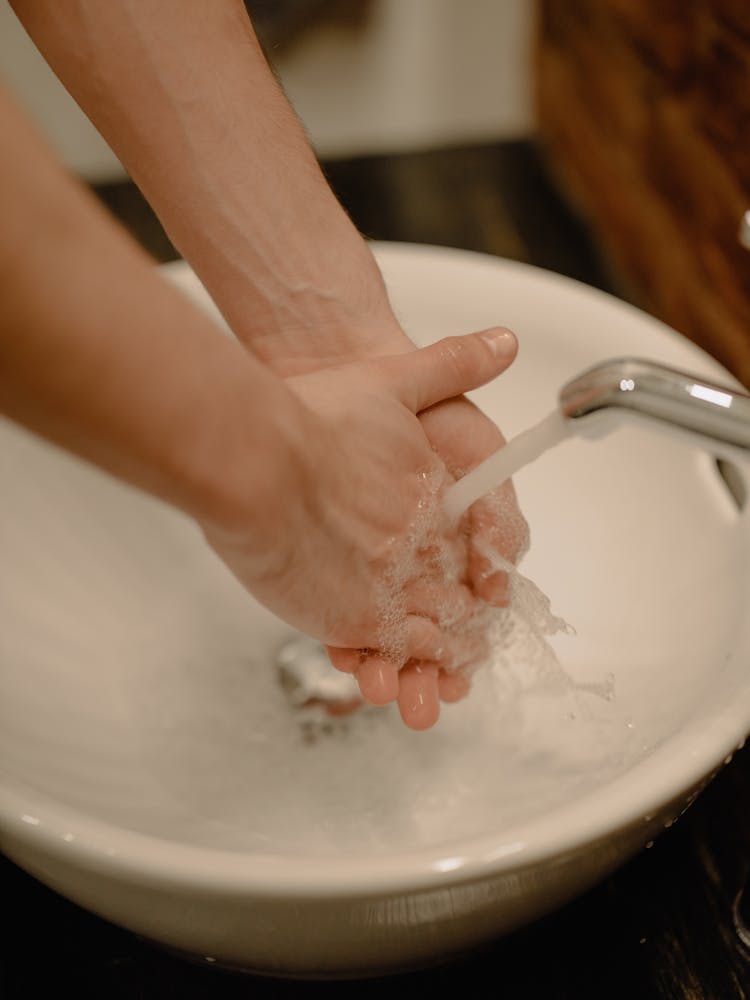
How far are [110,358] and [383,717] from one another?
1.44 feet

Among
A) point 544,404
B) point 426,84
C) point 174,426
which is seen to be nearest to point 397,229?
point 426,84

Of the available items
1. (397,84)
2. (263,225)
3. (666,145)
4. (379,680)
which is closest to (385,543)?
(379,680)

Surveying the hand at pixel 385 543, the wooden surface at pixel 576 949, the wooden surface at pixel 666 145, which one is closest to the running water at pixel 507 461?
the hand at pixel 385 543

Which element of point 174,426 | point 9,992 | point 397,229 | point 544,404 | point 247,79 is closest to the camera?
point 174,426

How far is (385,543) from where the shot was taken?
0.68 meters

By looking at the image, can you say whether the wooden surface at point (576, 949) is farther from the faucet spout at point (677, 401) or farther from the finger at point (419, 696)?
the faucet spout at point (677, 401)

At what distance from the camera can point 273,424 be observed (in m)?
0.52

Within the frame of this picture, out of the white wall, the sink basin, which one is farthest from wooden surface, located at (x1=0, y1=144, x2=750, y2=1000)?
the white wall

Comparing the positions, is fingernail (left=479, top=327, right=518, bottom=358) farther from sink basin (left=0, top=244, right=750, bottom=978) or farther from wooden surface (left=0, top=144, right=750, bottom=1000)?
wooden surface (left=0, top=144, right=750, bottom=1000)

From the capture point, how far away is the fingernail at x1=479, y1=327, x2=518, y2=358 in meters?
0.75

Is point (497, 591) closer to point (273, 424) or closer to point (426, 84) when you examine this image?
point (273, 424)

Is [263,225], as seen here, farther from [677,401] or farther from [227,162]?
[677,401]

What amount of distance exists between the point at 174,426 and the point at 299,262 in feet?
1.14

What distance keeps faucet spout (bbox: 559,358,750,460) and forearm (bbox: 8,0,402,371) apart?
0.35 m
